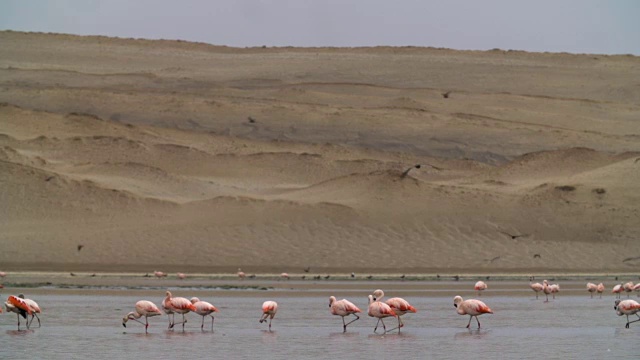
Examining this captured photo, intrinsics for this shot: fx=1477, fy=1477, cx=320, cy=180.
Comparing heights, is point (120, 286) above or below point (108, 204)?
below

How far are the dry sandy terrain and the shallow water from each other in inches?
552

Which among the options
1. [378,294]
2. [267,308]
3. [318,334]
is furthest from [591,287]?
[267,308]

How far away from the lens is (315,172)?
5881 cm

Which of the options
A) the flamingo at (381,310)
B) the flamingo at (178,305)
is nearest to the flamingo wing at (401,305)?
the flamingo at (381,310)


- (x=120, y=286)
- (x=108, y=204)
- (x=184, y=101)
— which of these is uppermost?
(x=184, y=101)

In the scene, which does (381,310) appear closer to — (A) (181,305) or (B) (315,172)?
(A) (181,305)

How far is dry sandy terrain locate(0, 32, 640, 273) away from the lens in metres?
44.8

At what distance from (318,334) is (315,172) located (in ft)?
118

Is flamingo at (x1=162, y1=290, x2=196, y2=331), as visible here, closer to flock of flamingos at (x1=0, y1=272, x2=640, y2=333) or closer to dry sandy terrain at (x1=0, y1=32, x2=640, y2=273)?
flock of flamingos at (x1=0, y1=272, x2=640, y2=333)

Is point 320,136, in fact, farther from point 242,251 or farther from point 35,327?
point 35,327

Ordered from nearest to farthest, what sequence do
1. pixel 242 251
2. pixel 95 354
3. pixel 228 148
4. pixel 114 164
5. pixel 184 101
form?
pixel 95 354
pixel 242 251
pixel 114 164
pixel 228 148
pixel 184 101

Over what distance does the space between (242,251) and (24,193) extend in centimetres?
951

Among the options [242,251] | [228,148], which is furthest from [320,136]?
[242,251]

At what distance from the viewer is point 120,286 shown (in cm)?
3556
